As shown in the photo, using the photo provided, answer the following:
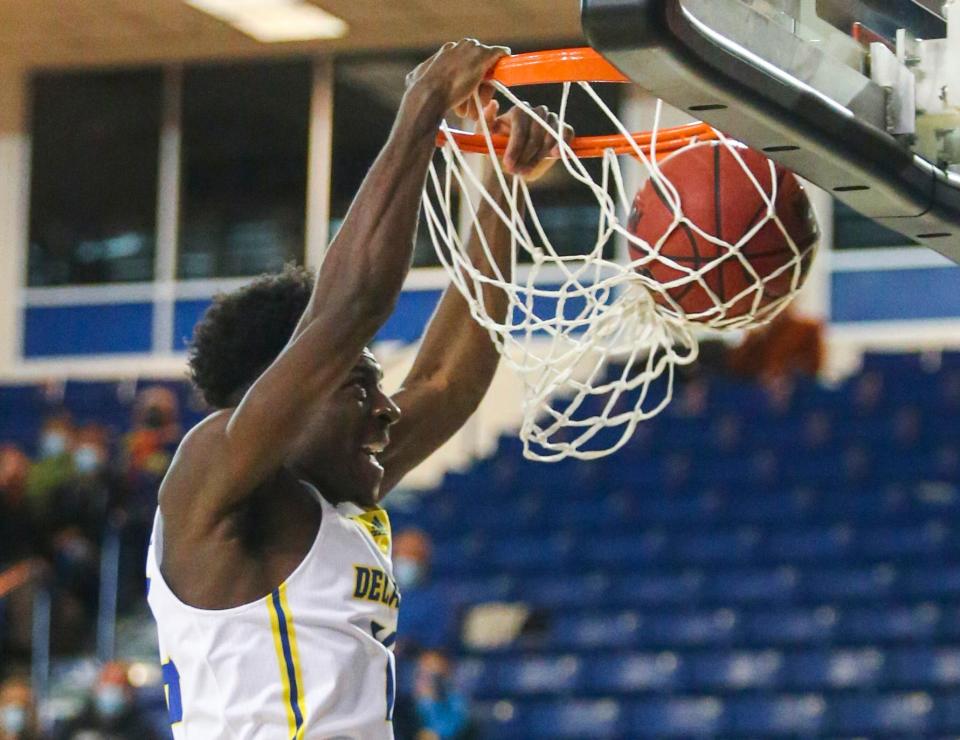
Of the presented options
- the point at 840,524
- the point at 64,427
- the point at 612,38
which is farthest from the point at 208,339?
the point at 64,427

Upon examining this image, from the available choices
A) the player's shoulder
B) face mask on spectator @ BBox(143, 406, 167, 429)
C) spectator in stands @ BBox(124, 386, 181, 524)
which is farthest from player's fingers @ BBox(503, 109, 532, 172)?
face mask on spectator @ BBox(143, 406, 167, 429)

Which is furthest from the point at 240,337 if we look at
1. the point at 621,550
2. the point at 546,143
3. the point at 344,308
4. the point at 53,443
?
the point at 53,443

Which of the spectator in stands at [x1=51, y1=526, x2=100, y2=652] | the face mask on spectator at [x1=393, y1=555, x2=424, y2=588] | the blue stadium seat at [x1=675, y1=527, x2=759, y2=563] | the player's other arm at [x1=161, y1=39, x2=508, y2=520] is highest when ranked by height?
the player's other arm at [x1=161, y1=39, x2=508, y2=520]

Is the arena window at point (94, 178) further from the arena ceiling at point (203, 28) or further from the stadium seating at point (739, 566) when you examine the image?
the stadium seating at point (739, 566)

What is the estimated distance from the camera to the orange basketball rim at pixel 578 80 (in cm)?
263

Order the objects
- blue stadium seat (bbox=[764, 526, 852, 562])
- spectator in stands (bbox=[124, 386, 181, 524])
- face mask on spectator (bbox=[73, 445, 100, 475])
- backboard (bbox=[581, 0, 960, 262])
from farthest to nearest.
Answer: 1. face mask on spectator (bbox=[73, 445, 100, 475])
2. spectator in stands (bbox=[124, 386, 181, 524])
3. blue stadium seat (bbox=[764, 526, 852, 562])
4. backboard (bbox=[581, 0, 960, 262])

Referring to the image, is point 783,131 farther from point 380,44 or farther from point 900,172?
point 380,44

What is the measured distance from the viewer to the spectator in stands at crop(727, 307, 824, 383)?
30.7ft

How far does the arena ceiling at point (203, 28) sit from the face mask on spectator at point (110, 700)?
4166 mm

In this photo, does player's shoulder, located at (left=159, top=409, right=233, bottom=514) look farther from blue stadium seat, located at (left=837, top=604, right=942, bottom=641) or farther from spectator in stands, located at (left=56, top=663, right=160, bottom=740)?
blue stadium seat, located at (left=837, top=604, right=942, bottom=641)

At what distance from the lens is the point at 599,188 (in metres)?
2.98

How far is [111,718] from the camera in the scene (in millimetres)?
7387

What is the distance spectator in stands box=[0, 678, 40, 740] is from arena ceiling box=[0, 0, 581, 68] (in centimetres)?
424

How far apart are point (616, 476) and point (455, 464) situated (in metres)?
1.39
